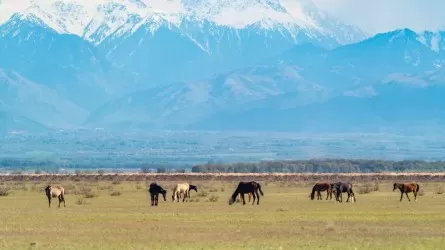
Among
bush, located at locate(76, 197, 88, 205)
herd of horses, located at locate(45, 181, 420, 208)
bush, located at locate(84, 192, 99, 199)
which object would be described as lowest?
bush, located at locate(76, 197, 88, 205)

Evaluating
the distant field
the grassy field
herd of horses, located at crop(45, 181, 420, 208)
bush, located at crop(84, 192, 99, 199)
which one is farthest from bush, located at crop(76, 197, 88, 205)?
the distant field

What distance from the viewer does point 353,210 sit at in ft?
152

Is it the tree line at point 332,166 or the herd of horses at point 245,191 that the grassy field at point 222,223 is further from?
the tree line at point 332,166

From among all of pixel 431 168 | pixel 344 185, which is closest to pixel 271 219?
pixel 344 185

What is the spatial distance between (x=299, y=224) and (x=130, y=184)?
3633 centimetres

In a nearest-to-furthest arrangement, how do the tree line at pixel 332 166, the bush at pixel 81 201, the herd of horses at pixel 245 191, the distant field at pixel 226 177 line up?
the herd of horses at pixel 245 191 < the bush at pixel 81 201 < the distant field at pixel 226 177 < the tree line at pixel 332 166

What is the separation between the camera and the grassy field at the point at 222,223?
113 ft

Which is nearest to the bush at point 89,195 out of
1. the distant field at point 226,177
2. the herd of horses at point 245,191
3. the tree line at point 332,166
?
the herd of horses at point 245,191

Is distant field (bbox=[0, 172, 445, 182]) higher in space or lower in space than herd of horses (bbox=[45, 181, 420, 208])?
higher

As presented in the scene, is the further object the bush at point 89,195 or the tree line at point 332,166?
the tree line at point 332,166

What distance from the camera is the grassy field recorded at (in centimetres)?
3441

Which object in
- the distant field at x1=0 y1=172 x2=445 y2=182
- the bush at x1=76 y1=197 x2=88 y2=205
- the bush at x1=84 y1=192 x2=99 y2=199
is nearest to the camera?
the bush at x1=76 y1=197 x2=88 y2=205

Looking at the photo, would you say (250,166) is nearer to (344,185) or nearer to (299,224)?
(344,185)

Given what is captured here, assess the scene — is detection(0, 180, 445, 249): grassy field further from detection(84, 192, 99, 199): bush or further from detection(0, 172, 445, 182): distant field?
detection(0, 172, 445, 182): distant field
